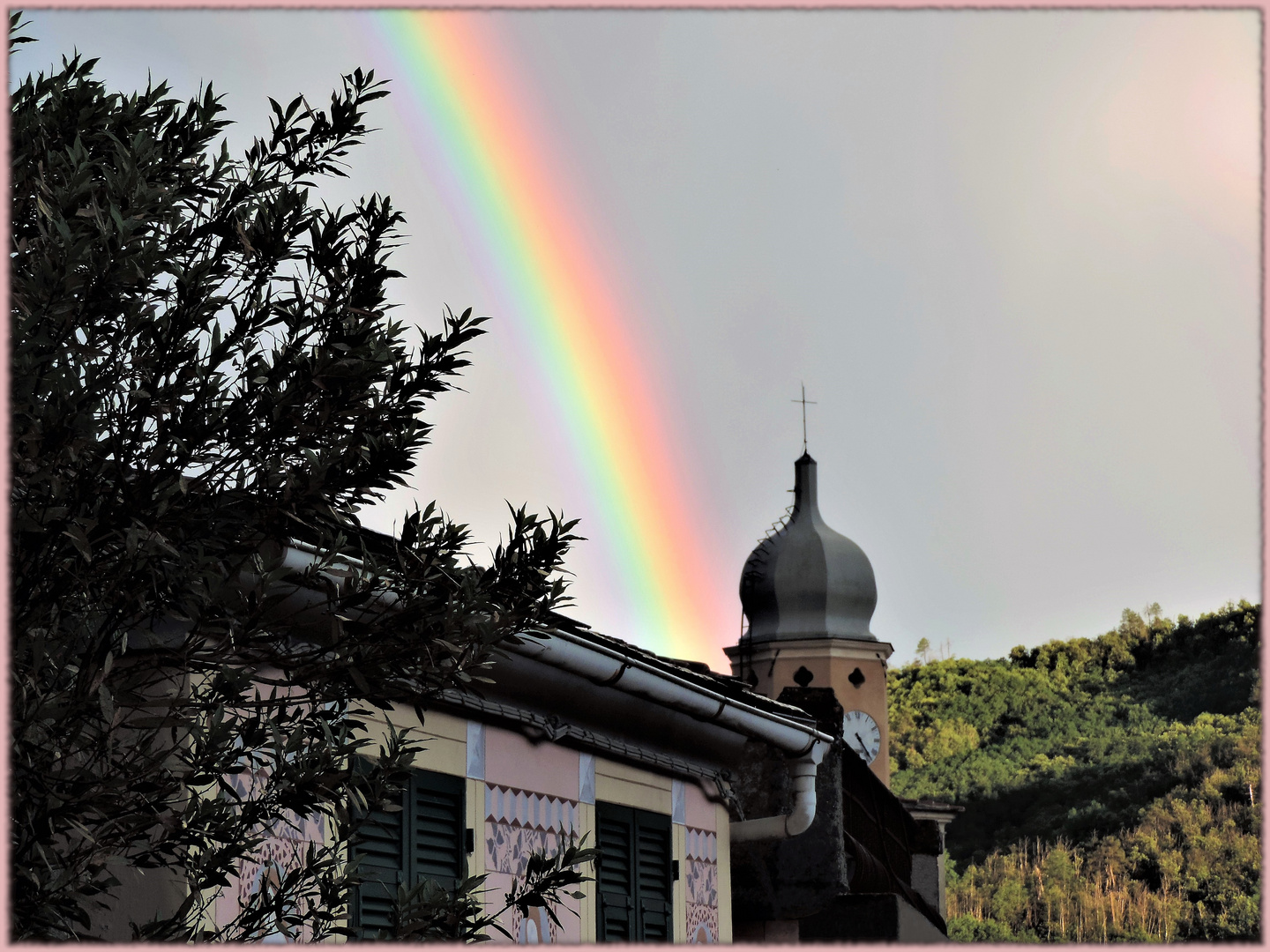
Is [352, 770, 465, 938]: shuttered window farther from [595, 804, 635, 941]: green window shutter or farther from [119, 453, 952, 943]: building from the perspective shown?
[595, 804, 635, 941]: green window shutter

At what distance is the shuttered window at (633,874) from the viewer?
10.8 m

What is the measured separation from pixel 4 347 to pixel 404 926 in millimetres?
2405

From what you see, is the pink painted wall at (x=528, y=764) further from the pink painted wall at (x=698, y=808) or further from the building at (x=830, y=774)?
the building at (x=830, y=774)

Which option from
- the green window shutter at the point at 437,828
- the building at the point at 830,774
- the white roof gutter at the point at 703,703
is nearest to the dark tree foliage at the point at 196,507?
the white roof gutter at the point at 703,703

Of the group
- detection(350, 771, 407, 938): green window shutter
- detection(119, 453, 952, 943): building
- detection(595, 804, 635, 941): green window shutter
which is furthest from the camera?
detection(595, 804, 635, 941): green window shutter

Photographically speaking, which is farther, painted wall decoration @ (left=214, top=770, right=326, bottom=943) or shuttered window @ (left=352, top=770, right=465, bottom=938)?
shuttered window @ (left=352, top=770, right=465, bottom=938)

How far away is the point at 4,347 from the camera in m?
5.04

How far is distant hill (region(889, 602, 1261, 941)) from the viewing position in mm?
57156

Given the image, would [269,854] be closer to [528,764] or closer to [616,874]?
[528,764]

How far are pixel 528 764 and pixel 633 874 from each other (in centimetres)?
151

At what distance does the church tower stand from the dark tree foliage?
47.4 metres

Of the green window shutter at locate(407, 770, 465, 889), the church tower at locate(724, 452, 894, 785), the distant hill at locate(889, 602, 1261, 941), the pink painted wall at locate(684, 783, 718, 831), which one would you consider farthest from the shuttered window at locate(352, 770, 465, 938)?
the church tower at locate(724, 452, 894, 785)

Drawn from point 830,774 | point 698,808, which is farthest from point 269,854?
point 830,774

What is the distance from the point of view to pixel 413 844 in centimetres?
888
